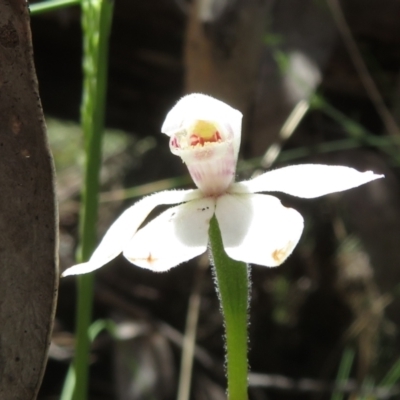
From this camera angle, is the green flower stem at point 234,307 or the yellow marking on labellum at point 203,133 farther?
the yellow marking on labellum at point 203,133

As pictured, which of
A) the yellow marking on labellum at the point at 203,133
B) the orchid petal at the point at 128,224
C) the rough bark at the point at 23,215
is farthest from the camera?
the yellow marking on labellum at the point at 203,133

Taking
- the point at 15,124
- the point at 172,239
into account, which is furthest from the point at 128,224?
the point at 15,124

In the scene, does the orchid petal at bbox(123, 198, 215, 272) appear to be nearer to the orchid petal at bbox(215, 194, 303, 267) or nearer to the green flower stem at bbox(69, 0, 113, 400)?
the orchid petal at bbox(215, 194, 303, 267)

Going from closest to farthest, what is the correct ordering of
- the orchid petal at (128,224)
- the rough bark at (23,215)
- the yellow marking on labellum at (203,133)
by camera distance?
the rough bark at (23,215) → the orchid petal at (128,224) → the yellow marking on labellum at (203,133)

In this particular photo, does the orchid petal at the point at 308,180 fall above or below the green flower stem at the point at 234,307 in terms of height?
above

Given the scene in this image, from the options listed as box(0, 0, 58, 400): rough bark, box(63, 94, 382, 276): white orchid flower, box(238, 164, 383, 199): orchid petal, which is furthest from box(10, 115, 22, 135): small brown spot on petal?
box(238, 164, 383, 199): orchid petal

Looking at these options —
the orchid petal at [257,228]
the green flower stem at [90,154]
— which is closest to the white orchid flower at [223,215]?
the orchid petal at [257,228]

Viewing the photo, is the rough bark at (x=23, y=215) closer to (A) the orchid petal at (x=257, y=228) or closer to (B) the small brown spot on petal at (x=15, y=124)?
(B) the small brown spot on petal at (x=15, y=124)
